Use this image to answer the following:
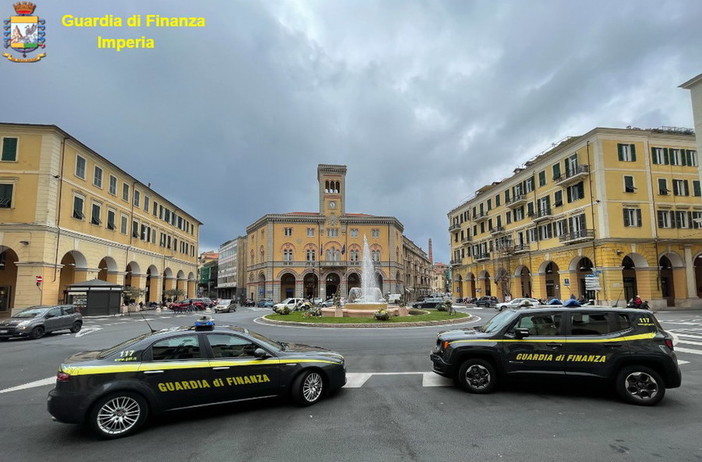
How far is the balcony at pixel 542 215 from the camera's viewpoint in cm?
4293

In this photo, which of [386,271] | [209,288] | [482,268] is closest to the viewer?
[482,268]

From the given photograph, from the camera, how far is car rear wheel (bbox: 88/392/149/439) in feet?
17.3

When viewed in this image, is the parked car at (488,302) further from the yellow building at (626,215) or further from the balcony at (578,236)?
the balcony at (578,236)

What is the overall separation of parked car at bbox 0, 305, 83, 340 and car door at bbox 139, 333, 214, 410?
15992 mm

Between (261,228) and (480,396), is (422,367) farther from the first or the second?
(261,228)

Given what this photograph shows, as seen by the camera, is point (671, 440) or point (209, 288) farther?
point (209, 288)

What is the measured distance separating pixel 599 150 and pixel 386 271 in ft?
135

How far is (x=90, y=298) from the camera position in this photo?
31.1 meters

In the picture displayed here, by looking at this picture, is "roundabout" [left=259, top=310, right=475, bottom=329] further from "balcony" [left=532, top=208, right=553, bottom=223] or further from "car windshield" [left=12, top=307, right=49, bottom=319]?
"balcony" [left=532, top=208, right=553, bottom=223]

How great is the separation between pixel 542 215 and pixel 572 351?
135 ft

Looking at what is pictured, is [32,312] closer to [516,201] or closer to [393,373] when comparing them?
[393,373]

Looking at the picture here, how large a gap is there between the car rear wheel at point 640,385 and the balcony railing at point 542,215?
39690 millimetres

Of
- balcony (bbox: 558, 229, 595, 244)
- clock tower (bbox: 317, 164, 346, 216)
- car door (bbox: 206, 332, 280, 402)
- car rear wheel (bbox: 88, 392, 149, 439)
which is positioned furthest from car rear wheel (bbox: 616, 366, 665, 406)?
clock tower (bbox: 317, 164, 346, 216)

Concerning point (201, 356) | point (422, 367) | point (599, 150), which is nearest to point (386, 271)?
point (599, 150)
